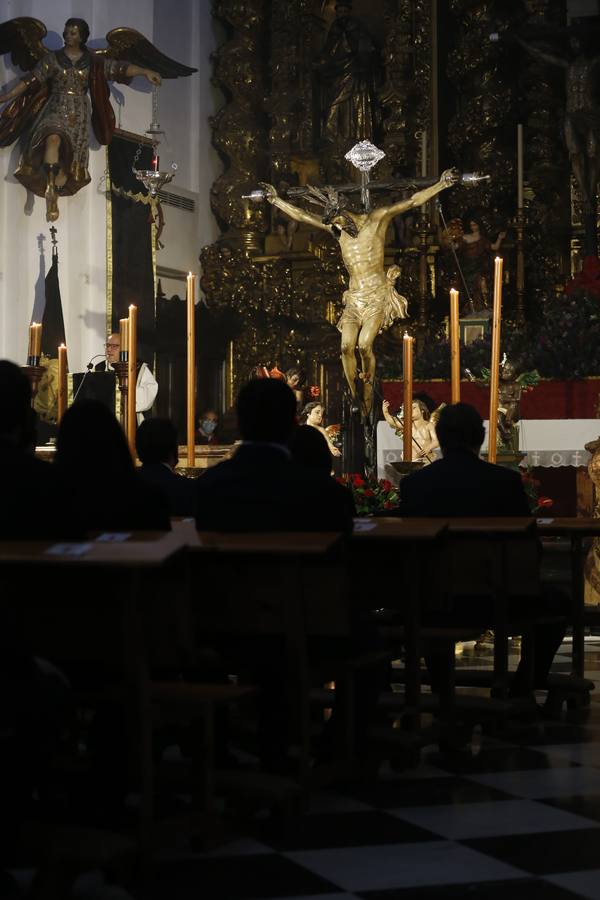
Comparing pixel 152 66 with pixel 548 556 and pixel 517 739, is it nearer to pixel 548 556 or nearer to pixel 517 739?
pixel 548 556

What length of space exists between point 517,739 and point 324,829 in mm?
1856

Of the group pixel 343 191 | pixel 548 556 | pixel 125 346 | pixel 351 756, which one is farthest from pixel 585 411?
pixel 351 756

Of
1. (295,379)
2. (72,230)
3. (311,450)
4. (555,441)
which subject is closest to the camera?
(311,450)

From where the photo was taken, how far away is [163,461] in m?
6.64

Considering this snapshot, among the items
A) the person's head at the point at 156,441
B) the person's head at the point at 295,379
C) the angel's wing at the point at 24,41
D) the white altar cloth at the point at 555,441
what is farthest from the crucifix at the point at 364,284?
the person's head at the point at 156,441

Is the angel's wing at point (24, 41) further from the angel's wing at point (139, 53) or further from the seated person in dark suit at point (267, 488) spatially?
the seated person in dark suit at point (267, 488)

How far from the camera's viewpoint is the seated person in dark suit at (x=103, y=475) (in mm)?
4586

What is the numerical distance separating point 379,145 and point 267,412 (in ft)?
45.8

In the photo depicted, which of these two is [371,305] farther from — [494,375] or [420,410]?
[494,375]

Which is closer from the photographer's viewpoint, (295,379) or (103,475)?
(103,475)

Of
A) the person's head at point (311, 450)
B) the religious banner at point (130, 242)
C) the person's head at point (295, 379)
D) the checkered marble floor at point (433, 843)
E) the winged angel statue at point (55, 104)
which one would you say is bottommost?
the checkered marble floor at point (433, 843)

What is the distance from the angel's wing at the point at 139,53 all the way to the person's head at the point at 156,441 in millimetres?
11878

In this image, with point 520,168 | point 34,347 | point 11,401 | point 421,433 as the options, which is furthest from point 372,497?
point 520,168

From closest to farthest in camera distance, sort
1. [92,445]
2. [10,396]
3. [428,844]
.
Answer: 1. [10,396]
2. [428,844]
3. [92,445]
